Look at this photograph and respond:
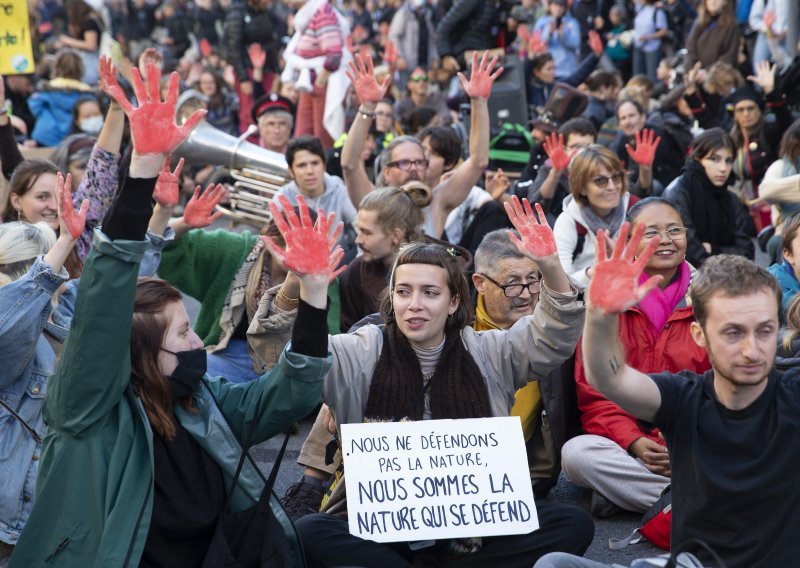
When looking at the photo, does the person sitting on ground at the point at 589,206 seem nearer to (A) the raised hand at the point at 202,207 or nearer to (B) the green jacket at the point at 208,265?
(B) the green jacket at the point at 208,265

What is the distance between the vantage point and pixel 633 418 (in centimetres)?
501

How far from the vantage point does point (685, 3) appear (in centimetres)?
1412

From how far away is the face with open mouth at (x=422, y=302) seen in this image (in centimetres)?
403

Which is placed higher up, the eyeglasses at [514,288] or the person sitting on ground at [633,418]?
the eyeglasses at [514,288]

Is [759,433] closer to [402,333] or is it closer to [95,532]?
[402,333]

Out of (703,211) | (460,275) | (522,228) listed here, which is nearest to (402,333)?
→ (460,275)

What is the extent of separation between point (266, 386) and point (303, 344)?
0.21m

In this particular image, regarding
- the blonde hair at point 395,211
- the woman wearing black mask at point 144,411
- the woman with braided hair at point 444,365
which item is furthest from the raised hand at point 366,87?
the woman wearing black mask at point 144,411

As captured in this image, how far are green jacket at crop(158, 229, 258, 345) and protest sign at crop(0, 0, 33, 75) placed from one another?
3668 mm

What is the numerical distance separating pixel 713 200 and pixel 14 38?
211 inches

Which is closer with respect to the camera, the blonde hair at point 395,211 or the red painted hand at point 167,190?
the red painted hand at point 167,190

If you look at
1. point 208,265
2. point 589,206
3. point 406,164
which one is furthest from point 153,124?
point 406,164

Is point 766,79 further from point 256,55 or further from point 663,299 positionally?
point 256,55

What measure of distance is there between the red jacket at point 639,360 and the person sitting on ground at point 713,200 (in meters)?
2.59
